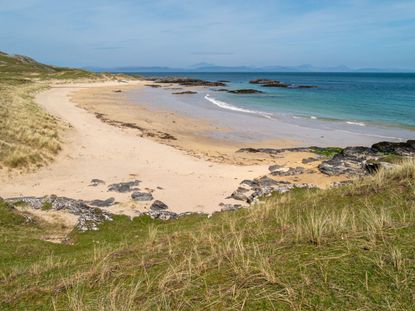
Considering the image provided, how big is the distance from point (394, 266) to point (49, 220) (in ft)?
32.0

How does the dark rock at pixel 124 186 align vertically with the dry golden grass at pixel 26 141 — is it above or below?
below

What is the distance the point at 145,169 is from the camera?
18562mm

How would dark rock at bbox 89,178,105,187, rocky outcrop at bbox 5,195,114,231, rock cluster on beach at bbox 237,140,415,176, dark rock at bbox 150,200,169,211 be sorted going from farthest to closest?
1. rock cluster on beach at bbox 237,140,415,176
2. dark rock at bbox 89,178,105,187
3. dark rock at bbox 150,200,169,211
4. rocky outcrop at bbox 5,195,114,231

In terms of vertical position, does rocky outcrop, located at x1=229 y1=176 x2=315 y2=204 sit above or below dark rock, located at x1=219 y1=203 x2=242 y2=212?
above

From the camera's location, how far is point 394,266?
14.8ft

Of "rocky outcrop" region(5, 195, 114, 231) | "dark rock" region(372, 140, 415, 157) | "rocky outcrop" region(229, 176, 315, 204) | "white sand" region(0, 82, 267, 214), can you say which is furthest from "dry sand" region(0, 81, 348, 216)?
"dark rock" region(372, 140, 415, 157)

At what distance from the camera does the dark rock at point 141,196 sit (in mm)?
14196

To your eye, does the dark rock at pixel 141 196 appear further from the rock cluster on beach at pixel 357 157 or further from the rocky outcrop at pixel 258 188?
the rock cluster on beach at pixel 357 157

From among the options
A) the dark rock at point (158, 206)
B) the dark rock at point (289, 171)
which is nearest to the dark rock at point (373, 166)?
the dark rock at point (289, 171)

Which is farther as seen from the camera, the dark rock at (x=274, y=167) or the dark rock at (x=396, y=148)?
the dark rock at (x=396, y=148)

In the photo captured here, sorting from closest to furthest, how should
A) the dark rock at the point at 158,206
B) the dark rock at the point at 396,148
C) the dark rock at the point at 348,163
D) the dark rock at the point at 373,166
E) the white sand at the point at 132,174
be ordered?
the dark rock at the point at 158,206 → the white sand at the point at 132,174 → the dark rock at the point at 373,166 → the dark rock at the point at 348,163 → the dark rock at the point at 396,148

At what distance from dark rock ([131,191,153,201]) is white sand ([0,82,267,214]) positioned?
0.94 feet

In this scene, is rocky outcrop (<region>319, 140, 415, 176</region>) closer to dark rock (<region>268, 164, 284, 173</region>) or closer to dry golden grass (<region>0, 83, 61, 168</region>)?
dark rock (<region>268, 164, 284, 173</region>)

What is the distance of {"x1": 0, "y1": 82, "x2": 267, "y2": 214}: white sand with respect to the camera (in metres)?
14.6
